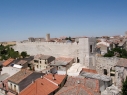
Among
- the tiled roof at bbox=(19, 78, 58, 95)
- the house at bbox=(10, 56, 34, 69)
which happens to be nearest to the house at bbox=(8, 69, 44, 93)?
the tiled roof at bbox=(19, 78, 58, 95)

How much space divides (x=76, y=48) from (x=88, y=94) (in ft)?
53.2

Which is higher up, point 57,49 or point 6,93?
point 57,49

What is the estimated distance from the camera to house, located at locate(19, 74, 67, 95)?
13.8 metres

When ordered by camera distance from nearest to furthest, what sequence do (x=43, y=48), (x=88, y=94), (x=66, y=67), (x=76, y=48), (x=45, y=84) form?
(x=88, y=94) → (x=45, y=84) → (x=66, y=67) → (x=76, y=48) → (x=43, y=48)

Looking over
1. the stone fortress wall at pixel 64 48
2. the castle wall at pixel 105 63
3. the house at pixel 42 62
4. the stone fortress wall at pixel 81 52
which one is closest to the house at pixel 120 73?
the stone fortress wall at pixel 81 52

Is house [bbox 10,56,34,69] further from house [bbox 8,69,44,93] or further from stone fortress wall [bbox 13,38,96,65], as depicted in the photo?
house [bbox 8,69,44,93]

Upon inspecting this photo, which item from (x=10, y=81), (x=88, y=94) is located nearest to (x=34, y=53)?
(x=10, y=81)

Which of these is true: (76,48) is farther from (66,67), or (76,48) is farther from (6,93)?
(6,93)

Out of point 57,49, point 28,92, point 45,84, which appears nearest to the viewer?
point 28,92

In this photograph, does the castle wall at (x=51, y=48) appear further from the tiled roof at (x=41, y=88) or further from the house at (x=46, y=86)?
the tiled roof at (x=41, y=88)

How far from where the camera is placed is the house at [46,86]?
13819mm

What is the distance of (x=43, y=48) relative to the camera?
34531 millimetres

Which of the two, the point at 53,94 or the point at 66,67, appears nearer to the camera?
the point at 53,94

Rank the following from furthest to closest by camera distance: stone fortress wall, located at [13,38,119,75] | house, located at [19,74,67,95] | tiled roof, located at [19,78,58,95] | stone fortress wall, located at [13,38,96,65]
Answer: stone fortress wall, located at [13,38,96,65], stone fortress wall, located at [13,38,119,75], house, located at [19,74,67,95], tiled roof, located at [19,78,58,95]
